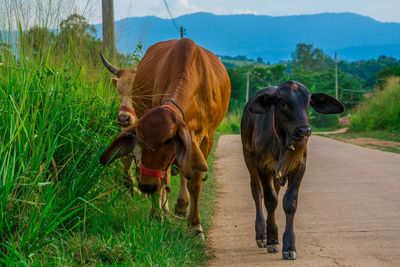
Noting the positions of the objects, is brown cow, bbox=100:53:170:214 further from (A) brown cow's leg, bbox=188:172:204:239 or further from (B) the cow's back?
(A) brown cow's leg, bbox=188:172:204:239

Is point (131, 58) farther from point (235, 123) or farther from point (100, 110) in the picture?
point (235, 123)

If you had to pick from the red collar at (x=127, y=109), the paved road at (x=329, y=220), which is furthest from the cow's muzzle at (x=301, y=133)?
the red collar at (x=127, y=109)

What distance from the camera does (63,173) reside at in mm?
4293

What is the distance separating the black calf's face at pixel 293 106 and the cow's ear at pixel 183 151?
97 cm

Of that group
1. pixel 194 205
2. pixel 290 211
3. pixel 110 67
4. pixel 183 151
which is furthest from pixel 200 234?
pixel 110 67

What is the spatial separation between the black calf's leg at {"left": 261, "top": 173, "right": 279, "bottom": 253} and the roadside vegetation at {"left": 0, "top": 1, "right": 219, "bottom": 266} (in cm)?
65

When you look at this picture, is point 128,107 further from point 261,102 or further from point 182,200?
point 261,102

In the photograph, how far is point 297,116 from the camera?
4.21m

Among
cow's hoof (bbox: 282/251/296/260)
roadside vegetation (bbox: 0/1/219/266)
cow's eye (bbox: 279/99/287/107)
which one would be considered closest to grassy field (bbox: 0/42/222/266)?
roadside vegetation (bbox: 0/1/219/266)

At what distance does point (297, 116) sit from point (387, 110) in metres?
19.9

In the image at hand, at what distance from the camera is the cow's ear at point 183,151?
3.77 metres

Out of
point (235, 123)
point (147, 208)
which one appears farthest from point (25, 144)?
point (235, 123)

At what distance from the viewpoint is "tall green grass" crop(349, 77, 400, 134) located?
21.6 m

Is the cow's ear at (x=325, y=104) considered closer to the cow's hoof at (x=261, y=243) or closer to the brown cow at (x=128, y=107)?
the cow's hoof at (x=261, y=243)
